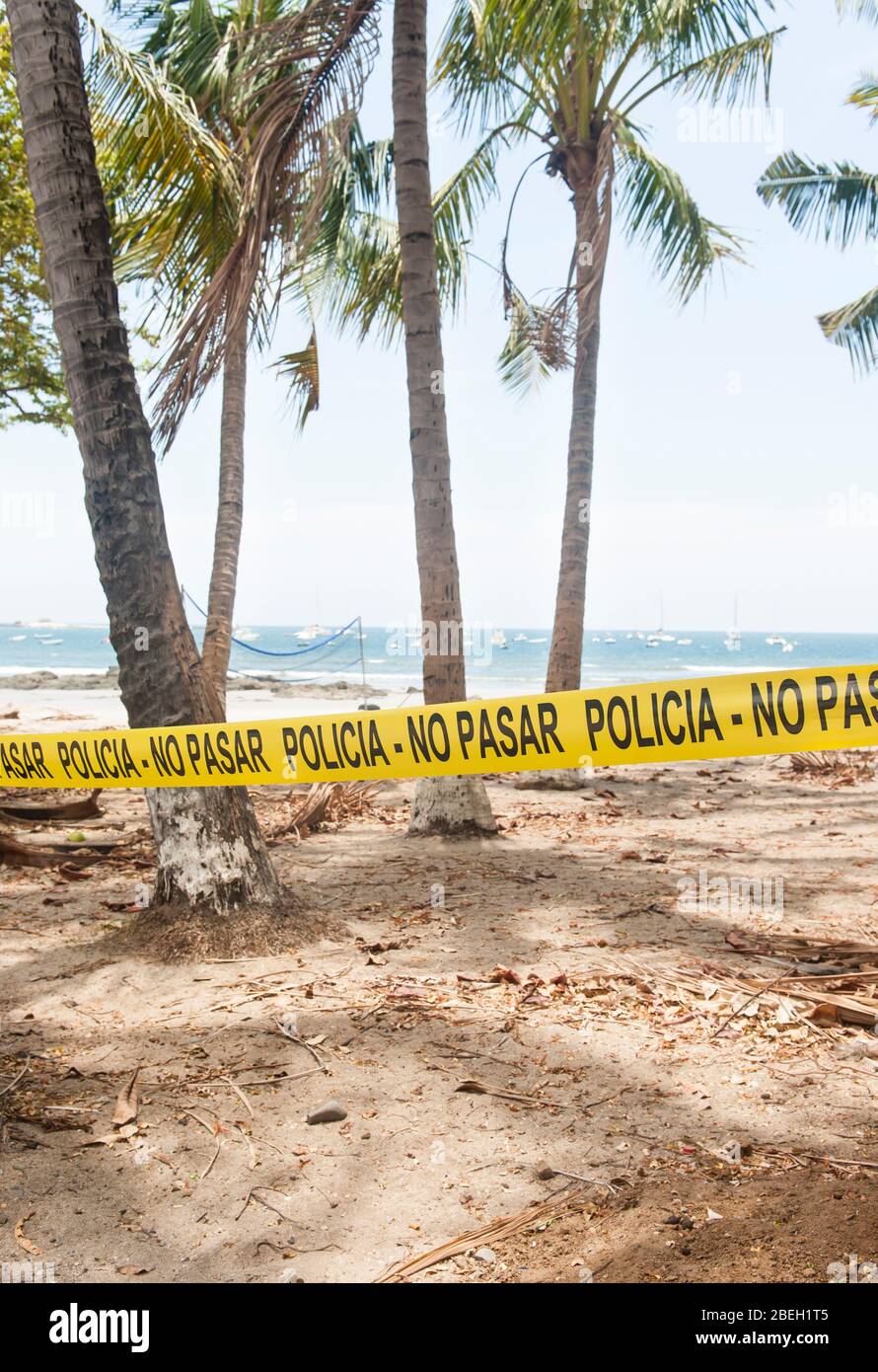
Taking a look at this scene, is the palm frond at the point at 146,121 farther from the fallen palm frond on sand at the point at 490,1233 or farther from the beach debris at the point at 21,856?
the fallen palm frond on sand at the point at 490,1233

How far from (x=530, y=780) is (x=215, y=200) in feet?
20.5

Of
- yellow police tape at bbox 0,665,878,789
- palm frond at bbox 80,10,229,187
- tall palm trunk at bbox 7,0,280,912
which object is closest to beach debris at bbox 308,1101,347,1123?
yellow police tape at bbox 0,665,878,789

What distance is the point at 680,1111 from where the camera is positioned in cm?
310

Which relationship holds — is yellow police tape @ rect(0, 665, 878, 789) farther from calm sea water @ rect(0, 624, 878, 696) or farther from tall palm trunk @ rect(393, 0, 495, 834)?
calm sea water @ rect(0, 624, 878, 696)

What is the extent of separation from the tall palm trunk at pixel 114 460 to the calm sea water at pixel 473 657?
34.1m

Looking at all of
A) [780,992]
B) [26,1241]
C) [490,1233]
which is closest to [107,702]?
[780,992]

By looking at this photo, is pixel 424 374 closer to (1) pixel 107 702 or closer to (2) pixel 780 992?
(2) pixel 780 992

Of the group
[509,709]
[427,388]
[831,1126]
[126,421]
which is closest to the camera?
[831,1126]

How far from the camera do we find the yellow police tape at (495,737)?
2.84 m

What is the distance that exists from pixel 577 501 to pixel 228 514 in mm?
4291

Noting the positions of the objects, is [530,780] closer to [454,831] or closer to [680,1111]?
[454,831]

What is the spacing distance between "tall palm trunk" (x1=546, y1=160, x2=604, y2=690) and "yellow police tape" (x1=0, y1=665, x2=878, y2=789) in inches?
261

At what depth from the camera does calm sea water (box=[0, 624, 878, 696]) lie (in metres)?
51.8
